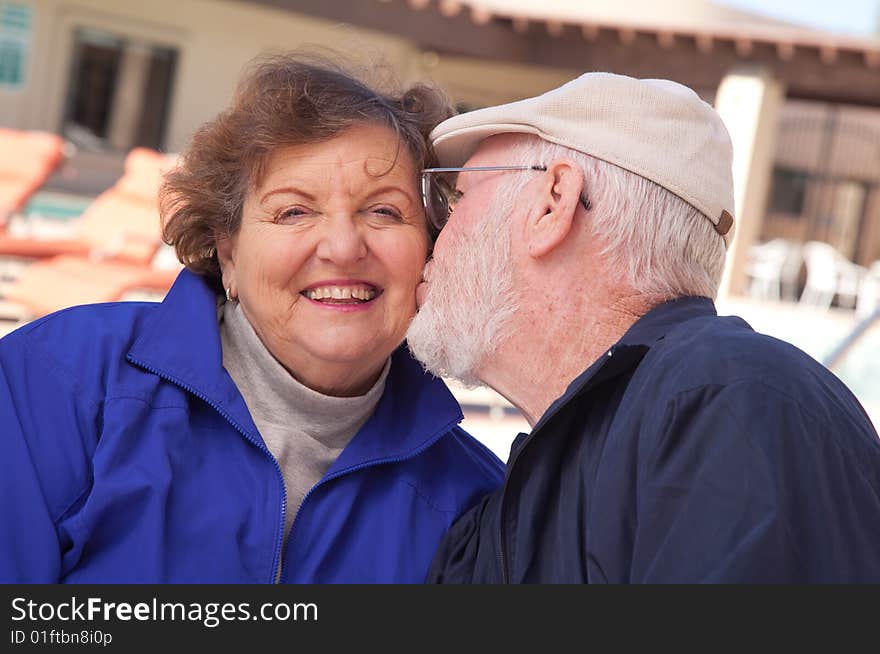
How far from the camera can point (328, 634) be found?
165 centimetres

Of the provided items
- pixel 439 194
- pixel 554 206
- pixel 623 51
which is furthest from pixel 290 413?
pixel 623 51

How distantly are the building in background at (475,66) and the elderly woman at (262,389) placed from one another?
12274 millimetres

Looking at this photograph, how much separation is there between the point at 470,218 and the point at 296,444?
0.56 metres

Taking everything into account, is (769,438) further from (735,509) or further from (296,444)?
(296,444)

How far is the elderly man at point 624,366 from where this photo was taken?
57.7 inches

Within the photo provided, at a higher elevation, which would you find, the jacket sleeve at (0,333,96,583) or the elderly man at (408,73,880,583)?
the elderly man at (408,73,880,583)

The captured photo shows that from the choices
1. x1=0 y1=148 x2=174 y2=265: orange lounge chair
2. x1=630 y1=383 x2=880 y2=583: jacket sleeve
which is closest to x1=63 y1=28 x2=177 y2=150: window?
x1=0 y1=148 x2=174 y2=265: orange lounge chair

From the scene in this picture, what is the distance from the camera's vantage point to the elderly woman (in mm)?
1961

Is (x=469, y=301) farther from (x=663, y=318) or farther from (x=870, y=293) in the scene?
(x=870, y=293)

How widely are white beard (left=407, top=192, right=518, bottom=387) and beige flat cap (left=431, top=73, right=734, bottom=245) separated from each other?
19 centimetres

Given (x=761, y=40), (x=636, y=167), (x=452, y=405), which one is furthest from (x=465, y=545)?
(x=761, y=40)

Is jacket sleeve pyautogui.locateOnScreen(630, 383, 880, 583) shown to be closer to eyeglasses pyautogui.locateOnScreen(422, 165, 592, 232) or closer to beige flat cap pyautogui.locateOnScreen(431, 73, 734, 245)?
beige flat cap pyautogui.locateOnScreen(431, 73, 734, 245)

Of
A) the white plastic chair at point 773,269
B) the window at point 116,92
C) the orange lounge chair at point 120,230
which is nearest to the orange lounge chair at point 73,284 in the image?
the orange lounge chair at point 120,230

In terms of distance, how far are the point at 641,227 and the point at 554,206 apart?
0.51 feet
